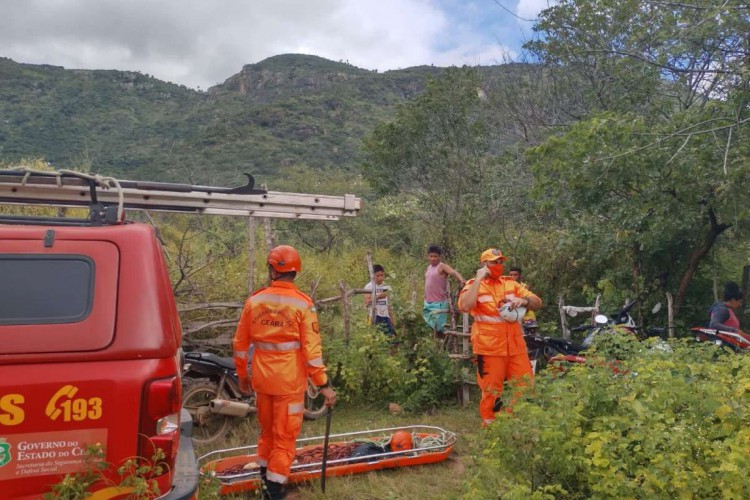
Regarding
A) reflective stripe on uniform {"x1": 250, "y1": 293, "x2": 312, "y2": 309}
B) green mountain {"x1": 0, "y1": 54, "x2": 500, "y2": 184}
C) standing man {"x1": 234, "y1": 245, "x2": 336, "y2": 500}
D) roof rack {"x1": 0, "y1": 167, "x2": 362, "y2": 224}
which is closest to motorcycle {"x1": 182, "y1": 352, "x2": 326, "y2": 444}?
standing man {"x1": 234, "y1": 245, "x2": 336, "y2": 500}

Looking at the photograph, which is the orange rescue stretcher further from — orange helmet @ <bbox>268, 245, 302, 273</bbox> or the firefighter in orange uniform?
orange helmet @ <bbox>268, 245, 302, 273</bbox>

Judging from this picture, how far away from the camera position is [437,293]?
791cm

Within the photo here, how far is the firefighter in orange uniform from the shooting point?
18.6ft

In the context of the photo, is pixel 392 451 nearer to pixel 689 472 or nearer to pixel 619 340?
pixel 619 340

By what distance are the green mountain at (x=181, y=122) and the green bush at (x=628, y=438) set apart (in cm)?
2532

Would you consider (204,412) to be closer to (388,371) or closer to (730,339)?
(388,371)

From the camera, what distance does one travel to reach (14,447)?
248cm

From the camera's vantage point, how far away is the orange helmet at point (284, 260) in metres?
4.37

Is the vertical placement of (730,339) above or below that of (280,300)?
below

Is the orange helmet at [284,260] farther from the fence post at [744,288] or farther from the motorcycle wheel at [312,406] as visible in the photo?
the fence post at [744,288]

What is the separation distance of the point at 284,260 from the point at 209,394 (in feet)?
7.34

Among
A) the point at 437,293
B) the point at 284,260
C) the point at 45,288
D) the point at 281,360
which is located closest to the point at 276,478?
the point at 281,360

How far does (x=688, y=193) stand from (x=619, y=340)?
4.09 meters

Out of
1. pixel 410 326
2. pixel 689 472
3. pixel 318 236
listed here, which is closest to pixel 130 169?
pixel 318 236
